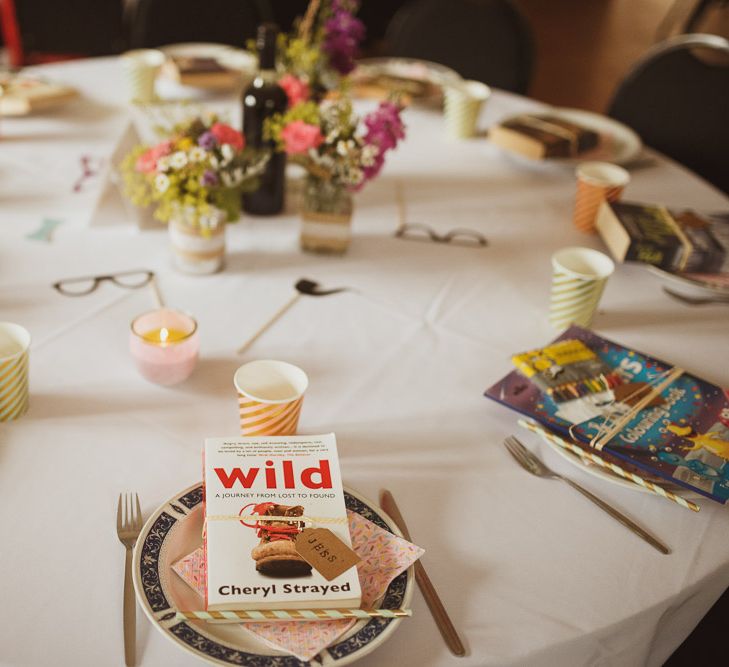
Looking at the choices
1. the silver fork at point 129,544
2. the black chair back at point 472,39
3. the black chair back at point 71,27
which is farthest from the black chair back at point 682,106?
the black chair back at point 71,27

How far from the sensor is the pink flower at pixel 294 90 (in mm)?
1573

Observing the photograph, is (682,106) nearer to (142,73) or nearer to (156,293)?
(142,73)

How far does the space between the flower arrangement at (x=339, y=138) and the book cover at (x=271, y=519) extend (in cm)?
60

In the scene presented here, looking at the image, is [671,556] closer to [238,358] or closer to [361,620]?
[361,620]

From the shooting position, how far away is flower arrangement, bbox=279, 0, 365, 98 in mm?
1698

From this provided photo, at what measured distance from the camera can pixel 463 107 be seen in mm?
2025

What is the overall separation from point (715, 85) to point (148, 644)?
2194 mm

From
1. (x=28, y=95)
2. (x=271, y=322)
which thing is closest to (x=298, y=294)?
(x=271, y=322)

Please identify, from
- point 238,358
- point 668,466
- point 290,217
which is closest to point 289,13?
point 290,217

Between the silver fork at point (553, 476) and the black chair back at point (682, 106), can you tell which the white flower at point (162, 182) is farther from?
the black chair back at point (682, 106)

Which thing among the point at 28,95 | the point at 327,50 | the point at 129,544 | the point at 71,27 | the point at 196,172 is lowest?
the point at 71,27

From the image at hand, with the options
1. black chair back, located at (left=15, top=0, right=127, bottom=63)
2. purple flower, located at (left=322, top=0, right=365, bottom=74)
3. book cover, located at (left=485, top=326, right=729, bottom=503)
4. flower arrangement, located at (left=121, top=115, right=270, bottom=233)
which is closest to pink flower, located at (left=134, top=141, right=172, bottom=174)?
flower arrangement, located at (left=121, top=115, right=270, bottom=233)

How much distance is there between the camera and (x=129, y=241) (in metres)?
1.53

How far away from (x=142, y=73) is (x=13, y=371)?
121 cm
